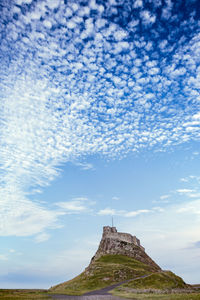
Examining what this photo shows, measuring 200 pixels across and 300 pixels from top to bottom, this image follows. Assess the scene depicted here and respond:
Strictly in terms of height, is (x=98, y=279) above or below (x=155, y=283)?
above

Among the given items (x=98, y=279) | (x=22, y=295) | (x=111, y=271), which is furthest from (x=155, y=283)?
(x=22, y=295)

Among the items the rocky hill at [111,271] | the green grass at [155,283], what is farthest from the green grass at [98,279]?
the green grass at [155,283]

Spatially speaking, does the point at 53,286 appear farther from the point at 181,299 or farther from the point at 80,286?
the point at 181,299

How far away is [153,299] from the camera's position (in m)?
48.6

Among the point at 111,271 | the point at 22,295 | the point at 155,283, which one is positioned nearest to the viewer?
the point at 22,295

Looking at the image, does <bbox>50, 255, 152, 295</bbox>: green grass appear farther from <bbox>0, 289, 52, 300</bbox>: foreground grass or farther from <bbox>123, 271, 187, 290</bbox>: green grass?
<bbox>0, 289, 52, 300</bbox>: foreground grass

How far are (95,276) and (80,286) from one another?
15168 millimetres

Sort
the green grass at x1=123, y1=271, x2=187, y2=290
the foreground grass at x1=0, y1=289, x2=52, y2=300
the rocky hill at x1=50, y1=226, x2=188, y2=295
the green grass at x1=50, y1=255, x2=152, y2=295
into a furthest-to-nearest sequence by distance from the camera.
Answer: the rocky hill at x1=50, y1=226, x2=188, y2=295 < the green grass at x1=50, y1=255, x2=152, y2=295 < the green grass at x1=123, y1=271, x2=187, y2=290 < the foreground grass at x1=0, y1=289, x2=52, y2=300

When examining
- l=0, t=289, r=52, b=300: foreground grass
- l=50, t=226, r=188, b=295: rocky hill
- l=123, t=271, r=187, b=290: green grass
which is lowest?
l=0, t=289, r=52, b=300: foreground grass

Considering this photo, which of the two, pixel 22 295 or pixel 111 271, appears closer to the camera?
pixel 22 295

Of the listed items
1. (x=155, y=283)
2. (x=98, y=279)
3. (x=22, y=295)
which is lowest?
(x=22, y=295)

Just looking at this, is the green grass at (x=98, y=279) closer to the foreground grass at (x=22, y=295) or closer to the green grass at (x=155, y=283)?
the green grass at (x=155, y=283)

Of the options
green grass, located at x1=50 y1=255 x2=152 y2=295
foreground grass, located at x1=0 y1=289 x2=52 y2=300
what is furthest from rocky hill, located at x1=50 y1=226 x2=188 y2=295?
foreground grass, located at x1=0 y1=289 x2=52 y2=300

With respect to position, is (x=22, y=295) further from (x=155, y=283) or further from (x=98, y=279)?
(x=98, y=279)
